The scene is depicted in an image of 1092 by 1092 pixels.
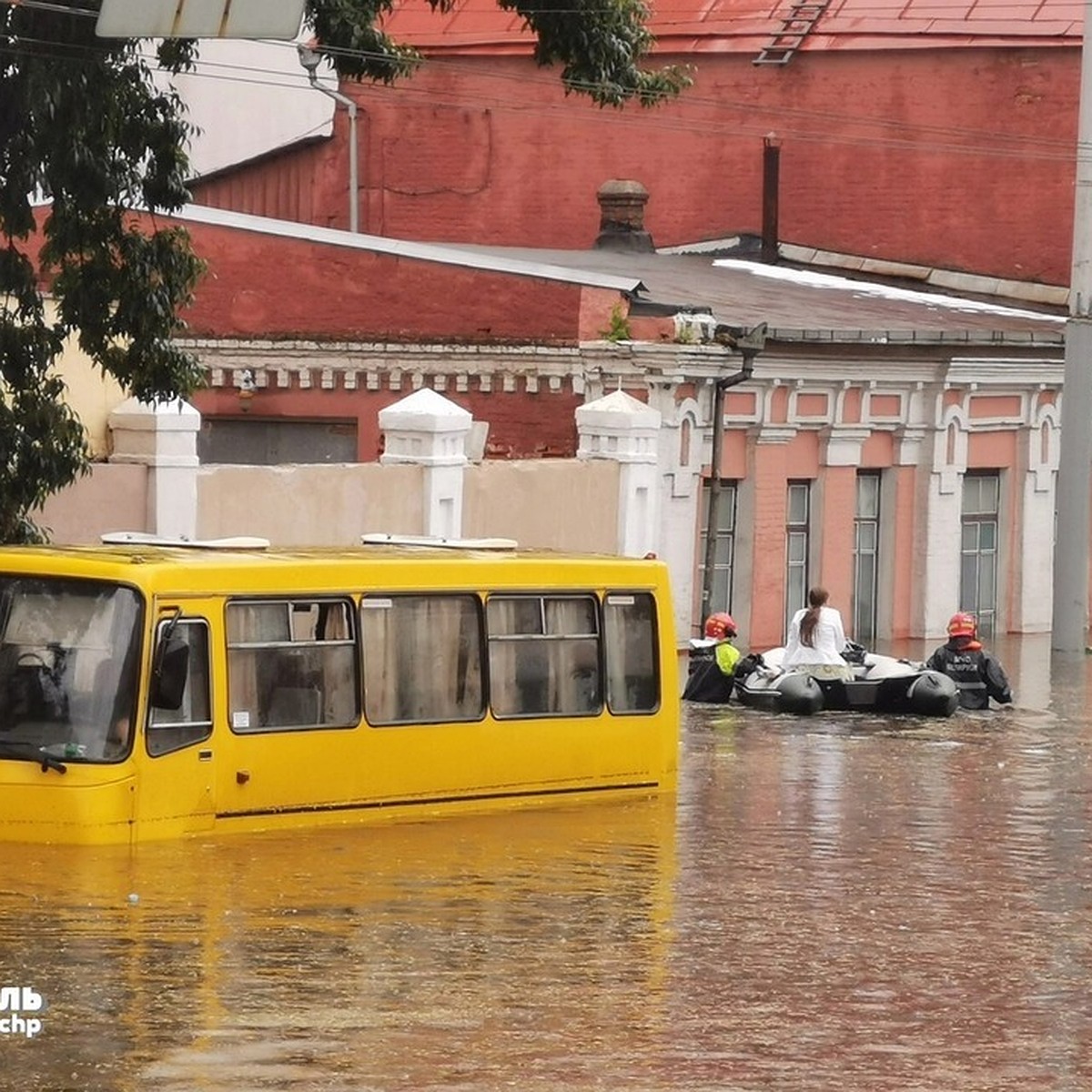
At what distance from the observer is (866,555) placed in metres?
41.2

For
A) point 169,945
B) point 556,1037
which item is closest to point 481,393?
point 169,945

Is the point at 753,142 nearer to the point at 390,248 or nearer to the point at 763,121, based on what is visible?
the point at 763,121

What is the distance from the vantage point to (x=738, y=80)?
160ft

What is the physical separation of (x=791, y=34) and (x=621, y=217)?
466 centimetres

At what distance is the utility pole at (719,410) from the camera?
120 feet

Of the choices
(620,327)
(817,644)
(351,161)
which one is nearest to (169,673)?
(817,644)

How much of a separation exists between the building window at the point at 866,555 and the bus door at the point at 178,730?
75.8 feet

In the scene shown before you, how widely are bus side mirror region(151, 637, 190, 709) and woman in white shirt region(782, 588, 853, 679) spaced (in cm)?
1275

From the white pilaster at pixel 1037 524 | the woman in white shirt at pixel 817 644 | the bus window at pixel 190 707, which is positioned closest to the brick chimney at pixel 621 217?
the white pilaster at pixel 1037 524

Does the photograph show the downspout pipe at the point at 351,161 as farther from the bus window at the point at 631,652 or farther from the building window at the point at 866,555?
the bus window at the point at 631,652

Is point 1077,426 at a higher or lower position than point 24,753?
higher

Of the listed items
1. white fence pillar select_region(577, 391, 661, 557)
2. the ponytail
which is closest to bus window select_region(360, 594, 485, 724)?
the ponytail

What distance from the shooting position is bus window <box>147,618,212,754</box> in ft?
59.6

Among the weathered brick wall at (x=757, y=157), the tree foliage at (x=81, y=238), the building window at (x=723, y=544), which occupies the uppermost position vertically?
the weathered brick wall at (x=757, y=157)
